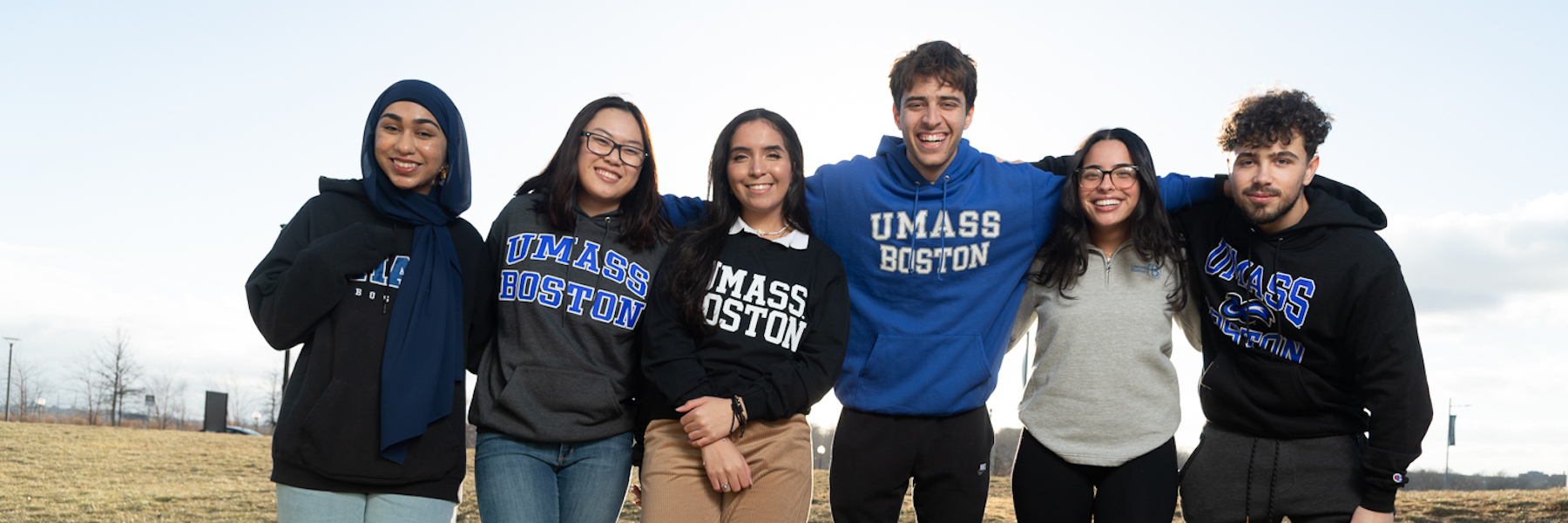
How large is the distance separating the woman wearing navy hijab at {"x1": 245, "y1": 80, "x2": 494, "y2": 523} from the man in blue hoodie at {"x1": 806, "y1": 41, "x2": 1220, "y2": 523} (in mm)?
1483

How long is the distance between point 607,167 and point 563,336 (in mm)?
664

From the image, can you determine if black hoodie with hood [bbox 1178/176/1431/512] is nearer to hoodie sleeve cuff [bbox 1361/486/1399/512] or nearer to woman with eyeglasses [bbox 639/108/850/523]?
hoodie sleeve cuff [bbox 1361/486/1399/512]

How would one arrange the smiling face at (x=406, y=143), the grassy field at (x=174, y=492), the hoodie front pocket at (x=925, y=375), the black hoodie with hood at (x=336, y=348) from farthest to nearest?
the grassy field at (x=174, y=492) → the hoodie front pocket at (x=925, y=375) → the smiling face at (x=406, y=143) → the black hoodie with hood at (x=336, y=348)

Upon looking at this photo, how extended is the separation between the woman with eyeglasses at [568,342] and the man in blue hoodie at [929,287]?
0.85 metres

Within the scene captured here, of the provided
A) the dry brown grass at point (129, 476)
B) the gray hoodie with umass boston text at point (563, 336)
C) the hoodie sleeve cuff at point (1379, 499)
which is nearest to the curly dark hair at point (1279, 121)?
the hoodie sleeve cuff at point (1379, 499)

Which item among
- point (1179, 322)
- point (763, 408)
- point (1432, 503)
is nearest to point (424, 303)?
point (763, 408)

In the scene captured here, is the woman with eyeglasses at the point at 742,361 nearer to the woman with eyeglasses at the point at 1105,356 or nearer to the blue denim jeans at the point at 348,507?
the blue denim jeans at the point at 348,507

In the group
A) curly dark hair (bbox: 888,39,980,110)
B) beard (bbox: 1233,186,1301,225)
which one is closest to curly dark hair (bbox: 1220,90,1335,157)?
beard (bbox: 1233,186,1301,225)

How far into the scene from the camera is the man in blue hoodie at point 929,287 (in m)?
3.60

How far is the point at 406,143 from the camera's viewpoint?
3.12 meters

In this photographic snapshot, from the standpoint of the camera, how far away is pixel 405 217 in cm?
313

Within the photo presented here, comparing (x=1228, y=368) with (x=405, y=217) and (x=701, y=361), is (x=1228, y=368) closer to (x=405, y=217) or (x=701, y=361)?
(x=701, y=361)

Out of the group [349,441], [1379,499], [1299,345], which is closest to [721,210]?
[349,441]

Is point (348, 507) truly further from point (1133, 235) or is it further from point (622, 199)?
point (1133, 235)
